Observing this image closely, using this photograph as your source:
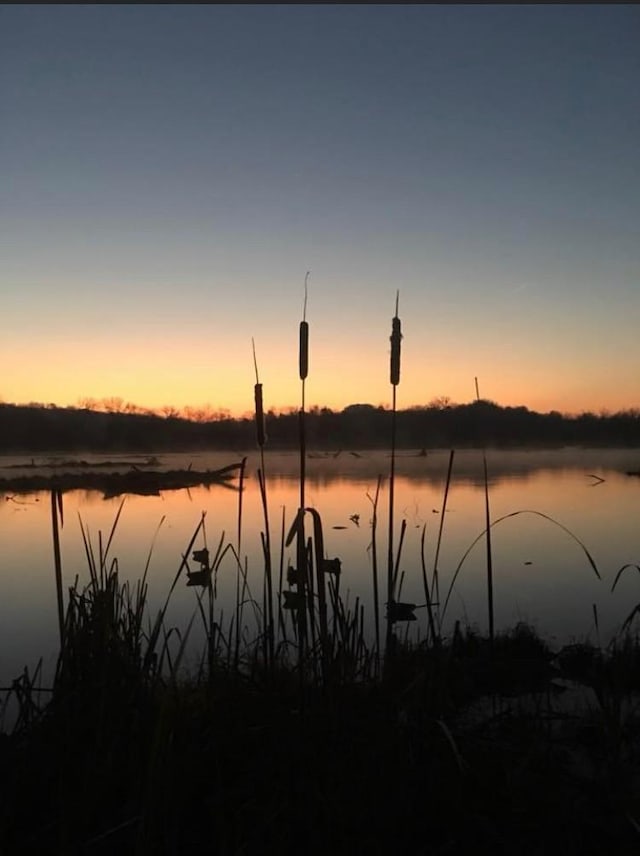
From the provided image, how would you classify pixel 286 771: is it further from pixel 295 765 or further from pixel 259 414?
pixel 259 414

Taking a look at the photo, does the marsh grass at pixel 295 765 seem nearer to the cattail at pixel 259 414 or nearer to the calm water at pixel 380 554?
the cattail at pixel 259 414

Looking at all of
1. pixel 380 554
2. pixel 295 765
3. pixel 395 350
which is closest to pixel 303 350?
pixel 395 350

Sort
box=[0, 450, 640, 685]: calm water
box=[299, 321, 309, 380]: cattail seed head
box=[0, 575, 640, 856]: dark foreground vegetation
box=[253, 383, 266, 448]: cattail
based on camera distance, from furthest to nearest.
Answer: box=[0, 450, 640, 685]: calm water
box=[253, 383, 266, 448]: cattail
box=[299, 321, 309, 380]: cattail seed head
box=[0, 575, 640, 856]: dark foreground vegetation

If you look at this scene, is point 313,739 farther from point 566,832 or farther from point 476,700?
point 476,700

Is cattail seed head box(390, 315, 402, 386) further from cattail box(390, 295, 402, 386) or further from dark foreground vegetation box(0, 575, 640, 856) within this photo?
dark foreground vegetation box(0, 575, 640, 856)

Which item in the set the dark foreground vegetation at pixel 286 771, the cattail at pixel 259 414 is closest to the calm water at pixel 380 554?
the cattail at pixel 259 414

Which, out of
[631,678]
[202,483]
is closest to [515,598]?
[631,678]

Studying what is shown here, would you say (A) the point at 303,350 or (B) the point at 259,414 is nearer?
(A) the point at 303,350

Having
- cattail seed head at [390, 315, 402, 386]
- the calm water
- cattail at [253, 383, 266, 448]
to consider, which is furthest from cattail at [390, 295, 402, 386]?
the calm water

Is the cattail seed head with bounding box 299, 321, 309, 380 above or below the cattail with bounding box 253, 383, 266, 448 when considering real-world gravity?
above

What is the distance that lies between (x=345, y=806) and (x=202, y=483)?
28694mm

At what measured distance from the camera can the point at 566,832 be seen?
2.27 metres

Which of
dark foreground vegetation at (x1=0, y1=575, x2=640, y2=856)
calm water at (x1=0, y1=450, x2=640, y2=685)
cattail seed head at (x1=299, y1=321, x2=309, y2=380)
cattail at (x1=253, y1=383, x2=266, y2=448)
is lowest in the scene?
calm water at (x1=0, y1=450, x2=640, y2=685)

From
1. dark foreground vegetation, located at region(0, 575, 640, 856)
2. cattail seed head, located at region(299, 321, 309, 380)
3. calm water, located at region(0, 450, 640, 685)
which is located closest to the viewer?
dark foreground vegetation, located at region(0, 575, 640, 856)
